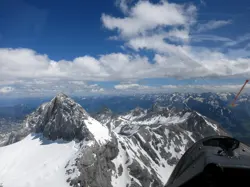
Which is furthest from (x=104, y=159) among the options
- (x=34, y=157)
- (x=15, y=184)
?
(x=15, y=184)

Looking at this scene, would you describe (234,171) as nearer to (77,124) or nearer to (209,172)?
(209,172)

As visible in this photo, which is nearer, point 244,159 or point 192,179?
point 192,179

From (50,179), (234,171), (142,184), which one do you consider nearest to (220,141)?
(234,171)

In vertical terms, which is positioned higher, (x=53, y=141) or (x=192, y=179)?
(x=192, y=179)

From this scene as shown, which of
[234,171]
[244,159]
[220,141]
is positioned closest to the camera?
[234,171]

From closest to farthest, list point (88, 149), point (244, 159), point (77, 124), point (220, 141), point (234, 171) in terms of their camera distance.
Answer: point (234, 171), point (244, 159), point (220, 141), point (88, 149), point (77, 124)

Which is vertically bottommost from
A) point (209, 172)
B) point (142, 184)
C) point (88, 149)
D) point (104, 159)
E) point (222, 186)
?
point (142, 184)

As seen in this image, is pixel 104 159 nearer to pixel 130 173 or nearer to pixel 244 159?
pixel 130 173

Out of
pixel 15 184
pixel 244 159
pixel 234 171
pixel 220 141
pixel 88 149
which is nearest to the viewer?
pixel 234 171

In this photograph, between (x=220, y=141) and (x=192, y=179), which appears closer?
(x=192, y=179)
